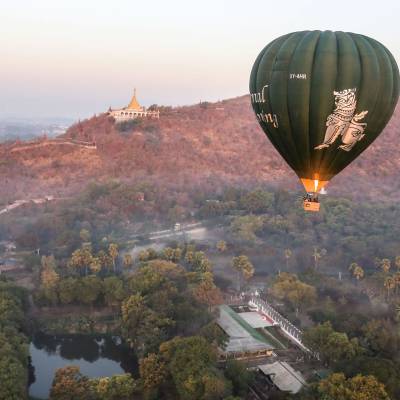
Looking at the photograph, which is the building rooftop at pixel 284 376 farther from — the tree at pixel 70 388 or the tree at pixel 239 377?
the tree at pixel 70 388

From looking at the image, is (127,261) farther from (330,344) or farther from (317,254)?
(330,344)

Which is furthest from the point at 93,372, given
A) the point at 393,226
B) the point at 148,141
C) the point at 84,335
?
the point at 148,141

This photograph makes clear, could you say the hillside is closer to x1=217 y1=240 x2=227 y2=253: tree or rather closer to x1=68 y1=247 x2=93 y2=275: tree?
x1=217 y1=240 x2=227 y2=253: tree

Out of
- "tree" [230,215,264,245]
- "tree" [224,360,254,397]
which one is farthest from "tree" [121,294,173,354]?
"tree" [230,215,264,245]

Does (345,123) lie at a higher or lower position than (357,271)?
higher

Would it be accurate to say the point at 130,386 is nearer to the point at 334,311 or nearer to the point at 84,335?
the point at 84,335

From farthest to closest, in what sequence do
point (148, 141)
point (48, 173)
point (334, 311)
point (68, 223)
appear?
point (148, 141) < point (48, 173) < point (68, 223) < point (334, 311)

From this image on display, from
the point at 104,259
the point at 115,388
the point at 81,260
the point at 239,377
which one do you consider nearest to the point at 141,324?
the point at 115,388
